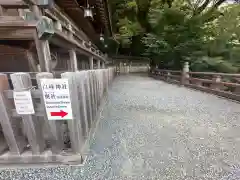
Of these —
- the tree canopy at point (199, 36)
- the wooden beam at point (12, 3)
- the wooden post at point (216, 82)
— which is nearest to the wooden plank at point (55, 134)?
the wooden beam at point (12, 3)

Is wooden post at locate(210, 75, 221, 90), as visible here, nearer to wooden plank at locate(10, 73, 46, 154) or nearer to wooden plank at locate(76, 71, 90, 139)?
wooden plank at locate(76, 71, 90, 139)

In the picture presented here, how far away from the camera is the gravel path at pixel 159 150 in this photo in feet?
5.04

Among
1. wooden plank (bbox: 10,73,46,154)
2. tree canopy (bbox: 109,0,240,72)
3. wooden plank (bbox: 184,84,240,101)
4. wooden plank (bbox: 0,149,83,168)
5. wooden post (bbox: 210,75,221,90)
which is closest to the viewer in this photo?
wooden plank (bbox: 10,73,46,154)

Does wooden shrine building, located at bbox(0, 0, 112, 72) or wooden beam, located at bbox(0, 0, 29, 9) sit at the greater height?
wooden beam, located at bbox(0, 0, 29, 9)

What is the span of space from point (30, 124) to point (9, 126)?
0.21 m

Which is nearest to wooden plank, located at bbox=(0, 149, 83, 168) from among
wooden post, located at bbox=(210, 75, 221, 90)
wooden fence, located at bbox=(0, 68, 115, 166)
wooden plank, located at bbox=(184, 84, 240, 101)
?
wooden fence, located at bbox=(0, 68, 115, 166)

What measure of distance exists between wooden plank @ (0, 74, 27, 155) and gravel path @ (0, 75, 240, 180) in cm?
23

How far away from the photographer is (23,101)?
147cm

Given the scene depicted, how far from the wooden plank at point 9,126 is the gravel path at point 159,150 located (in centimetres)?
23

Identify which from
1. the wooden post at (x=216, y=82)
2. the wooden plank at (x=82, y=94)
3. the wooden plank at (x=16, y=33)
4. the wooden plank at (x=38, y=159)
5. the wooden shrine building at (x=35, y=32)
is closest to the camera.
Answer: the wooden plank at (x=38, y=159)

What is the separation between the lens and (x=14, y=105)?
1566 mm

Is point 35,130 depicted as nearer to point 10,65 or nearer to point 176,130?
point 176,130

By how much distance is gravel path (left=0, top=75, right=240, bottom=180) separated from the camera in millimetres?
1536

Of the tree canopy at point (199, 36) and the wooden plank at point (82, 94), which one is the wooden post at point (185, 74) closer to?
the tree canopy at point (199, 36)
